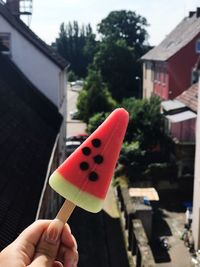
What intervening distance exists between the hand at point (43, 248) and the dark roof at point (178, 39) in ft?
109

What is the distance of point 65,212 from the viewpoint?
2.46 meters

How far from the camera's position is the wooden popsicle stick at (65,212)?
2430mm

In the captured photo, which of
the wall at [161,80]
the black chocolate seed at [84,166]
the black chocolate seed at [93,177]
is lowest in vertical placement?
the wall at [161,80]

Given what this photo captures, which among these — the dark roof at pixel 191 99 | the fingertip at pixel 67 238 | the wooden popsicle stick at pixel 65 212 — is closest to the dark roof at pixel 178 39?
the dark roof at pixel 191 99

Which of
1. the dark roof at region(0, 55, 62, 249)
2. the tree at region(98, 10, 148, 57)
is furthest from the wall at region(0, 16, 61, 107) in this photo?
the tree at region(98, 10, 148, 57)

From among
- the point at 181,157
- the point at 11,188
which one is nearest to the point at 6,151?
the point at 11,188

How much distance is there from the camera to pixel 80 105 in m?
40.6

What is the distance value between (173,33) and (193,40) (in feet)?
31.2

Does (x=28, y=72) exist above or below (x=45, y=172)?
above

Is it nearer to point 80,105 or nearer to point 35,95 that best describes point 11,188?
point 35,95

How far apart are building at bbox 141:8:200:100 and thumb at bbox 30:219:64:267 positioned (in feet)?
108

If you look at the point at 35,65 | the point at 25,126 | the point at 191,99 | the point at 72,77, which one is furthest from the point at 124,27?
the point at 25,126

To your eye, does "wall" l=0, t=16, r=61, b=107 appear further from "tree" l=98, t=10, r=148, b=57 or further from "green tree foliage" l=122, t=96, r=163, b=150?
"tree" l=98, t=10, r=148, b=57

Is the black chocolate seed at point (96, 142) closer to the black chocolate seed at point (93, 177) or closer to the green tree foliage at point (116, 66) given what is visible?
the black chocolate seed at point (93, 177)
